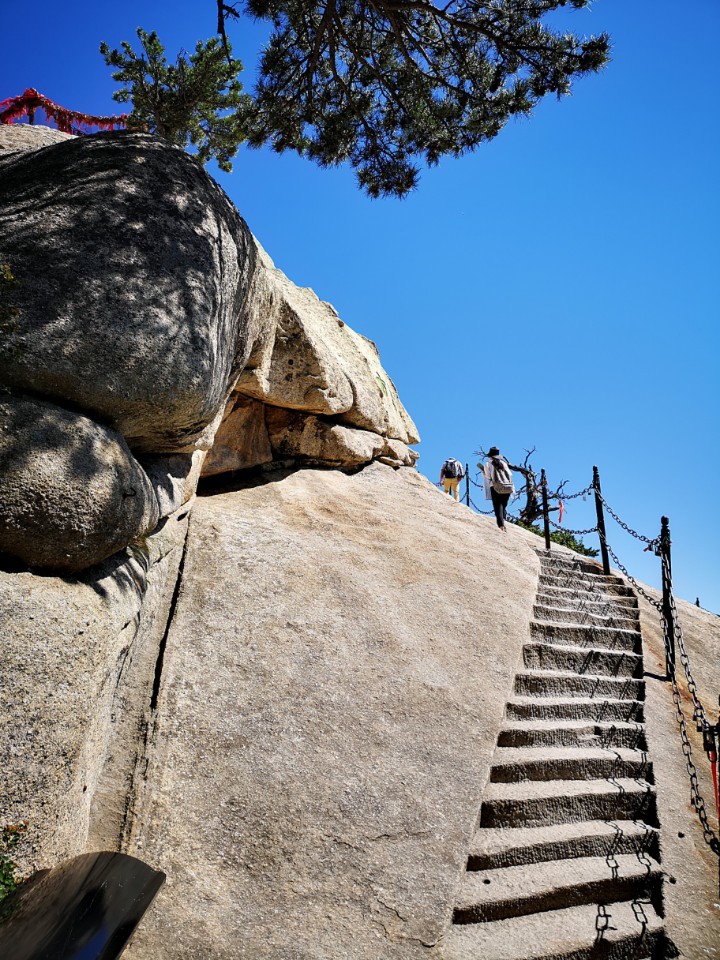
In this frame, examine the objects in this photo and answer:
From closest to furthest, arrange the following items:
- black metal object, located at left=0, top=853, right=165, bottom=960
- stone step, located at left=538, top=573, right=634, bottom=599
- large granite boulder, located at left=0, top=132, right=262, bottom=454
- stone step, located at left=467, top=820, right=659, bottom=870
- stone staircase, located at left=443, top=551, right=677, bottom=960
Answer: black metal object, located at left=0, top=853, right=165, bottom=960
large granite boulder, located at left=0, top=132, right=262, bottom=454
stone staircase, located at left=443, top=551, right=677, bottom=960
stone step, located at left=467, top=820, right=659, bottom=870
stone step, located at left=538, top=573, right=634, bottom=599

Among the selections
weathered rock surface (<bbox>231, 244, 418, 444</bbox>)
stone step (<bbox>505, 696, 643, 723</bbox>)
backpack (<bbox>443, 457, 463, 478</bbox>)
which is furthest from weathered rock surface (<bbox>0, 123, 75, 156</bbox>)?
backpack (<bbox>443, 457, 463, 478</bbox>)

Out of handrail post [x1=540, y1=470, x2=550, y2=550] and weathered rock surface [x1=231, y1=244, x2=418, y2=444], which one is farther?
handrail post [x1=540, y1=470, x2=550, y2=550]

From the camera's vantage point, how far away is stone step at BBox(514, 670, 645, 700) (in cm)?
615

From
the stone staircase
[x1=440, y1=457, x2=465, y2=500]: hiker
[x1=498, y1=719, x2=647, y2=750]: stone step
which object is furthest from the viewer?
[x1=440, y1=457, x2=465, y2=500]: hiker

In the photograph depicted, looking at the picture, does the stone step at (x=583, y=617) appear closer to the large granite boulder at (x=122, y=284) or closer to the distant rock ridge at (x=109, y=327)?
the distant rock ridge at (x=109, y=327)

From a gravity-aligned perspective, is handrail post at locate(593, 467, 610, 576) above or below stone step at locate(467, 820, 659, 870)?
above

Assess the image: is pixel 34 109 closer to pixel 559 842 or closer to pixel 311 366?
pixel 311 366

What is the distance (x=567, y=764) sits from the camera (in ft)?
17.9

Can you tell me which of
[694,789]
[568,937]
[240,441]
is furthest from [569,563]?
[568,937]

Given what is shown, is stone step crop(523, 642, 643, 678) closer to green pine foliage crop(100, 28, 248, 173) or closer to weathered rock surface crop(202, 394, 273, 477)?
weathered rock surface crop(202, 394, 273, 477)

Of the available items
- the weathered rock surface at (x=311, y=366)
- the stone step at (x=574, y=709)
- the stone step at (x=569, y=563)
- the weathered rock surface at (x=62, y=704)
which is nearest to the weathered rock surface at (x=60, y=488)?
the weathered rock surface at (x=62, y=704)

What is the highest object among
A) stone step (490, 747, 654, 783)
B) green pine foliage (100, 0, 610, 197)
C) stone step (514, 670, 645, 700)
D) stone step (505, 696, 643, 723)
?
green pine foliage (100, 0, 610, 197)

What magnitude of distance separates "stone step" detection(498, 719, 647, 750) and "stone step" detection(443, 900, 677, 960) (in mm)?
1353

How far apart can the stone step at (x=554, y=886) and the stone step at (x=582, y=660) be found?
206cm
